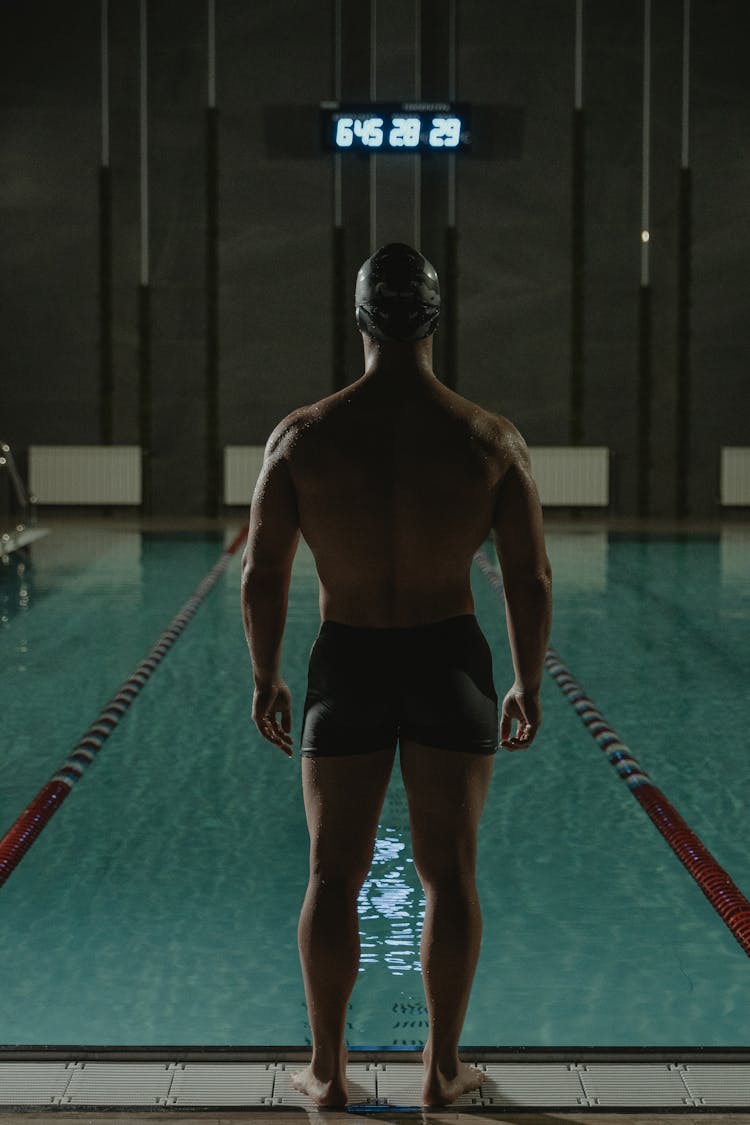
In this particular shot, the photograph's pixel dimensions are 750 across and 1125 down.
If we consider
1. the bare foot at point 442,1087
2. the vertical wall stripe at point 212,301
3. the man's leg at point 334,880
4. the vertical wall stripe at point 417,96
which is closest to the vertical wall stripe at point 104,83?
the vertical wall stripe at point 212,301

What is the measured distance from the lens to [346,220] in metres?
14.3

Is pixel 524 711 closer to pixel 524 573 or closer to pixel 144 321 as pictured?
pixel 524 573

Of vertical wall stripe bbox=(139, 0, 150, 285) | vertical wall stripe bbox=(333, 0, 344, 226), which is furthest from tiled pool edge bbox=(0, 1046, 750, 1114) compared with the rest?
vertical wall stripe bbox=(139, 0, 150, 285)

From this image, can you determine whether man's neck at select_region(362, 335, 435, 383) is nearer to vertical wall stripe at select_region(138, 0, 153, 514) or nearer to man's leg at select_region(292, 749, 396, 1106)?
man's leg at select_region(292, 749, 396, 1106)

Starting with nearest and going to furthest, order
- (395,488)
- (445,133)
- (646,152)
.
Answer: (395,488) → (445,133) → (646,152)

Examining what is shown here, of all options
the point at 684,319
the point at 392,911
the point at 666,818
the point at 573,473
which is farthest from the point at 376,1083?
the point at 684,319

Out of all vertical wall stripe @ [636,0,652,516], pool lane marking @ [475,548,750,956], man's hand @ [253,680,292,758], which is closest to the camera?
man's hand @ [253,680,292,758]

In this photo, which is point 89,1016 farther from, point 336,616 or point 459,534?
point 459,534

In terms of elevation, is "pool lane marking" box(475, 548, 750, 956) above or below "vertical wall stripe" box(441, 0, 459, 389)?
below

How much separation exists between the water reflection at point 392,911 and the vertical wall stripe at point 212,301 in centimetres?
1075

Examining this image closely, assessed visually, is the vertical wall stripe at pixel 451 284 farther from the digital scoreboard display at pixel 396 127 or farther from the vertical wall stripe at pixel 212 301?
the vertical wall stripe at pixel 212 301

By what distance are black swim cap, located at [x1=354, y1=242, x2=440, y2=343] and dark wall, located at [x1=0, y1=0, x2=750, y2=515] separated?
12277mm

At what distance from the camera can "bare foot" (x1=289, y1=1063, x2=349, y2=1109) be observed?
6.86 ft

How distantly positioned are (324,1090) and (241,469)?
12.4 m
